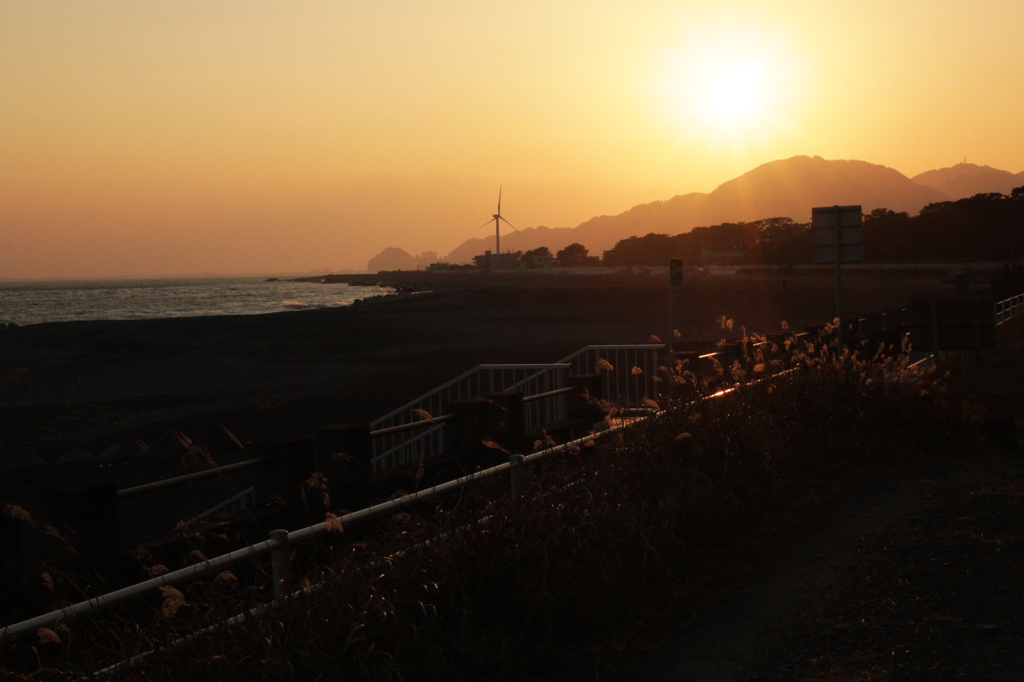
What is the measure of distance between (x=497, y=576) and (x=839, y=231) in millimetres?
10157

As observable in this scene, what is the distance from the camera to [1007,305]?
3525 cm

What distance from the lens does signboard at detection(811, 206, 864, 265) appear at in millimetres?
13410

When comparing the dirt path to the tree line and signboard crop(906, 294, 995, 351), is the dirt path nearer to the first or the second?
signboard crop(906, 294, 995, 351)

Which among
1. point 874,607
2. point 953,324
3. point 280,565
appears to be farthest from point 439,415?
point 953,324

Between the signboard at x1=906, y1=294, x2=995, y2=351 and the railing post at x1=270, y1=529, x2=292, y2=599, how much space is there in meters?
15.2

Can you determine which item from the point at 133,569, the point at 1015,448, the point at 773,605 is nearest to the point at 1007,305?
the point at 1015,448

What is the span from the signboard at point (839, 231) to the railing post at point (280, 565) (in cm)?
1069

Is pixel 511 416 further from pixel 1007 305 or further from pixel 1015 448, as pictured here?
pixel 1007 305

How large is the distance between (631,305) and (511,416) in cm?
5731

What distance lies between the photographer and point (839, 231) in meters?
13.5

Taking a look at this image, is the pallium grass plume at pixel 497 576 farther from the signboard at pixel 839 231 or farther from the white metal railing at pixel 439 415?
the signboard at pixel 839 231

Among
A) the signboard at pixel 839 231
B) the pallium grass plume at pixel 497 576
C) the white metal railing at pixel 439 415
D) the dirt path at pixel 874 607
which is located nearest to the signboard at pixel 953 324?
the signboard at pixel 839 231

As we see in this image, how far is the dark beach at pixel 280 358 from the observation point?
21.6 m

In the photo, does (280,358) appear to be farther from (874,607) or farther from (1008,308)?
(874,607)
